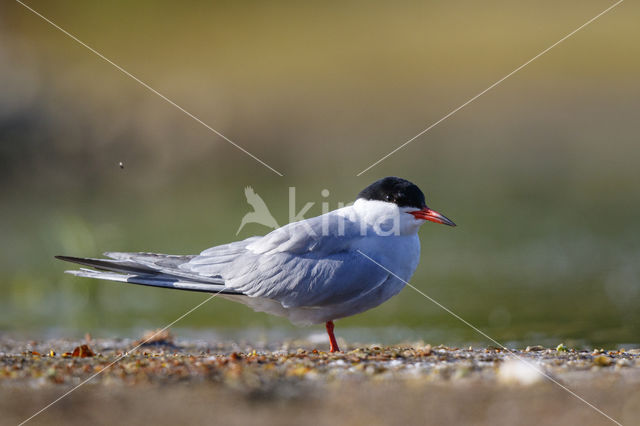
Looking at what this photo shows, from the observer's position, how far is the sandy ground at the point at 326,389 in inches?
120

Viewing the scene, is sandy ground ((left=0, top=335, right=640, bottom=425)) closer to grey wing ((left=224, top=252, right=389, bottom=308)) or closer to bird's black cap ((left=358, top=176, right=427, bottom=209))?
grey wing ((left=224, top=252, right=389, bottom=308))

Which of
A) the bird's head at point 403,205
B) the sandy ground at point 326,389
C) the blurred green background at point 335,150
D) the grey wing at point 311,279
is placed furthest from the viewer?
the blurred green background at point 335,150

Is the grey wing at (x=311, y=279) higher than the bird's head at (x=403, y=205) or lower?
lower

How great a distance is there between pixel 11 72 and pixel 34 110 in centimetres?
125

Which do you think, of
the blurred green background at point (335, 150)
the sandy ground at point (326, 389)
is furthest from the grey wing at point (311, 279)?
the blurred green background at point (335, 150)

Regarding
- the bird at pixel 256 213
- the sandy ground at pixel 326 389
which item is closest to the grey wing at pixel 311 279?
the sandy ground at pixel 326 389

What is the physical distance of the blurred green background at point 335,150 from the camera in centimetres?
739

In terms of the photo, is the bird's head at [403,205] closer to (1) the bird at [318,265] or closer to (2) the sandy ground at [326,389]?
(1) the bird at [318,265]

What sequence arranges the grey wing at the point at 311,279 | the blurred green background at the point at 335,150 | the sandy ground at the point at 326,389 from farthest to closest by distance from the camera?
the blurred green background at the point at 335,150 → the grey wing at the point at 311,279 → the sandy ground at the point at 326,389

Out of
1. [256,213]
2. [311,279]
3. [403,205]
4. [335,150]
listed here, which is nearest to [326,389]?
[311,279]

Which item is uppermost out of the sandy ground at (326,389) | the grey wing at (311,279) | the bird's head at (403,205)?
the bird's head at (403,205)

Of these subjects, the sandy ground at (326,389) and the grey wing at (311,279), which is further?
the grey wing at (311,279)

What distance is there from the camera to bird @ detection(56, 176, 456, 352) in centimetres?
462

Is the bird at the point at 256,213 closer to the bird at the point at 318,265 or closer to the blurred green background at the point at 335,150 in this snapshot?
the blurred green background at the point at 335,150
